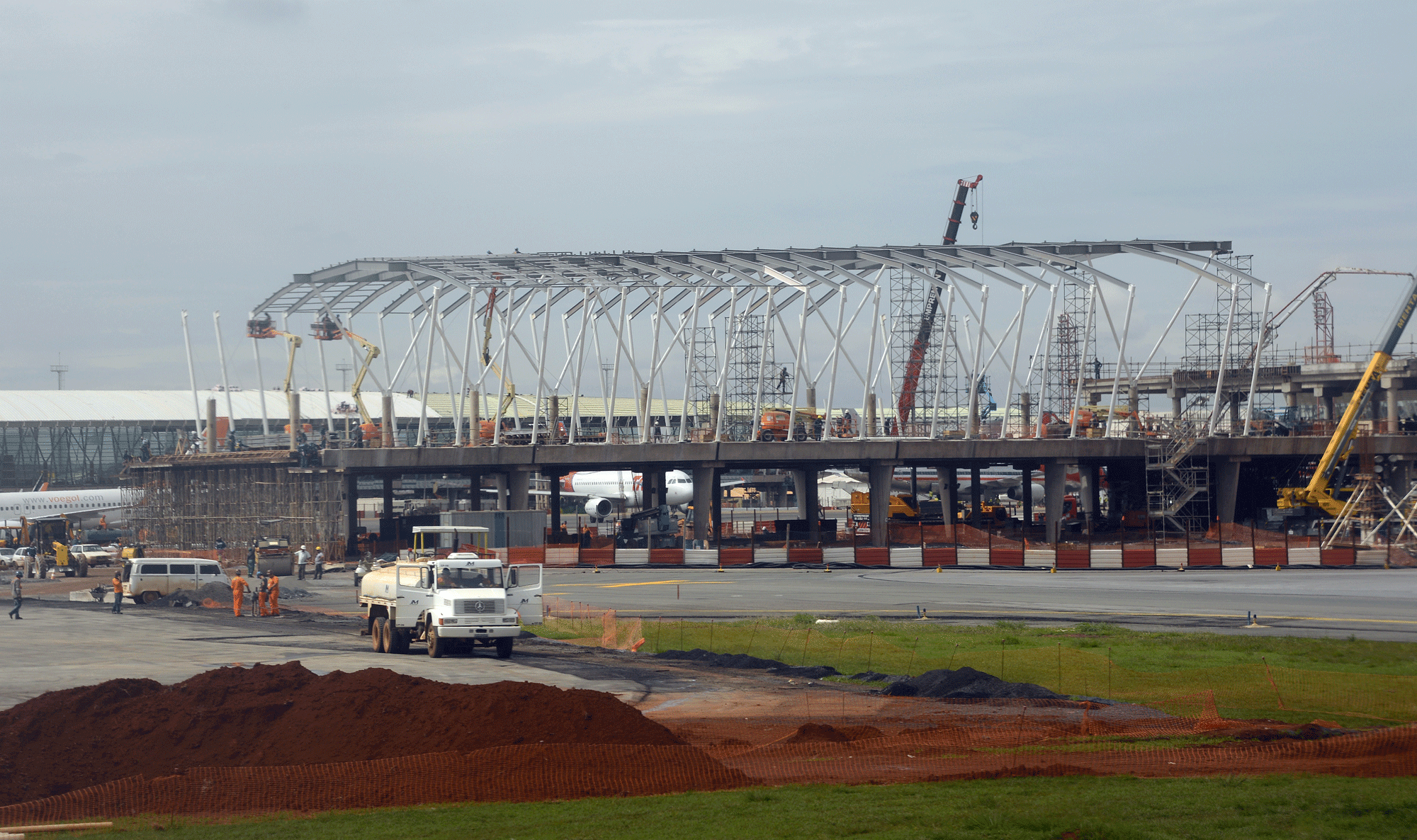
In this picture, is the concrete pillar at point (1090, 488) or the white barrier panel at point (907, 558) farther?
the concrete pillar at point (1090, 488)

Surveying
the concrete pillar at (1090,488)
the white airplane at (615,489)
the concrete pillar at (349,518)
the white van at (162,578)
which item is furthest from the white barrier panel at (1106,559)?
the white airplane at (615,489)

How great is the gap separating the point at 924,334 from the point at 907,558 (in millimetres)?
60970

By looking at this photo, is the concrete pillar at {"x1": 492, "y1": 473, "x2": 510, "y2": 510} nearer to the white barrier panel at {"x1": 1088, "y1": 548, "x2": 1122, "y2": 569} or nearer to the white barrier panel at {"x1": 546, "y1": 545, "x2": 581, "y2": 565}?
the white barrier panel at {"x1": 546, "y1": 545, "x2": 581, "y2": 565}

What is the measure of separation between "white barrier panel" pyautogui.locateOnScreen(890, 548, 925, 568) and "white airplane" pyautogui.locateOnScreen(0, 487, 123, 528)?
6661 centimetres

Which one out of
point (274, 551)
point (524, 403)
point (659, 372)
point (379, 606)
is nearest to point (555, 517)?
point (659, 372)

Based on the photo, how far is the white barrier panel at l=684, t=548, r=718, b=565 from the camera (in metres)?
63.6

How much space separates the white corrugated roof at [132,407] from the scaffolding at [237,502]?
166 ft

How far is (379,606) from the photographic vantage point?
31672 millimetres

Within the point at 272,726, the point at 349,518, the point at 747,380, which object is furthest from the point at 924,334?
the point at 272,726

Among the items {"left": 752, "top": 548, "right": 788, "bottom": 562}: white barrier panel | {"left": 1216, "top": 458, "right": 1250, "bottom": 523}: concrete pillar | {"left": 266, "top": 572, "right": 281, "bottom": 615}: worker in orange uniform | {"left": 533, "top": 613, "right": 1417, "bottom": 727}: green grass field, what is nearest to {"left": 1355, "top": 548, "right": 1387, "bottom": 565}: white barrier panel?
{"left": 1216, "top": 458, "right": 1250, "bottom": 523}: concrete pillar

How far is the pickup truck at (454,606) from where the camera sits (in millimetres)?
29250

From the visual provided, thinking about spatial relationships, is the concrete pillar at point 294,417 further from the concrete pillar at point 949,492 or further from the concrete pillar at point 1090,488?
the concrete pillar at point 1090,488

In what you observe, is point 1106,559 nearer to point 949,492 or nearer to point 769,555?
point 769,555

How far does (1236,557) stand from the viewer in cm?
5650
